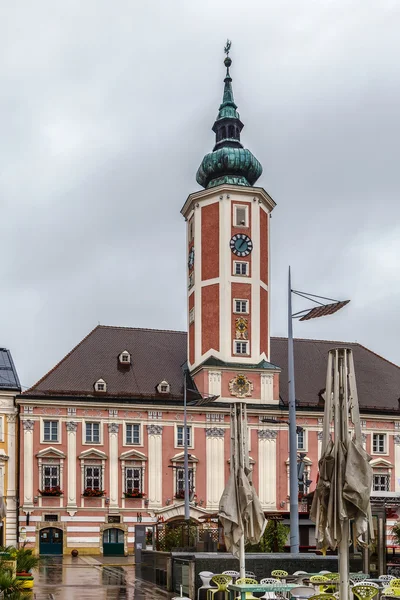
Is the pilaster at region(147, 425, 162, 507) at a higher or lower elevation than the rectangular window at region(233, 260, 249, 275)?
lower

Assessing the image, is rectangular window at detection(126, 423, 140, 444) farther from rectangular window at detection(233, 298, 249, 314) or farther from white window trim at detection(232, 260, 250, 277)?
white window trim at detection(232, 260, 250, 277)

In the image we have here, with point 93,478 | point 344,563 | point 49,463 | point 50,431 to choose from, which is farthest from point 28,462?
point 344,563

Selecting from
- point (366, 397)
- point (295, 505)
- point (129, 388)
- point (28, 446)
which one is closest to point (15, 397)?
point (28, 446)

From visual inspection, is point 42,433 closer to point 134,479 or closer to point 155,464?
point 134,479

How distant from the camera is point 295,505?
2542 cm

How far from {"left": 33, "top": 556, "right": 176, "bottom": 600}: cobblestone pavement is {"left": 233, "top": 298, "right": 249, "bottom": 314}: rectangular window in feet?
80.1

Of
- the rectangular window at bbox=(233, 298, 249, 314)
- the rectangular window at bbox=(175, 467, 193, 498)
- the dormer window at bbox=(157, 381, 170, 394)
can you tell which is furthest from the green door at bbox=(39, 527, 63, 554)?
the rectangular window at bbox=(233, 298, 249, 314)

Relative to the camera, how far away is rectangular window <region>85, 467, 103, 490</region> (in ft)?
189

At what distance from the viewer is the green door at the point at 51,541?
56.0 metres

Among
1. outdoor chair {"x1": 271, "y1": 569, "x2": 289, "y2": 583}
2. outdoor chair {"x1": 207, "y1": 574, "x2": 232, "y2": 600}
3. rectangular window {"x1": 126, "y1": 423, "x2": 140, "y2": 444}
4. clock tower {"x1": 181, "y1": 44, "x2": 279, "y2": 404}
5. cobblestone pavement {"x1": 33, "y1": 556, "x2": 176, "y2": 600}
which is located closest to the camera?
outdoor chair {"x1": 207, "y1": 574, "x2": 232, "y2": 600}

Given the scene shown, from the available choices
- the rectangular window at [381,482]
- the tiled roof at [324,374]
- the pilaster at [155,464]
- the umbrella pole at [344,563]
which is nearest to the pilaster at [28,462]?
the pilaster at [155,464]

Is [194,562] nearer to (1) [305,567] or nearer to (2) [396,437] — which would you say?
(1) [305,567]

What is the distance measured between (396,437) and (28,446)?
2557cm

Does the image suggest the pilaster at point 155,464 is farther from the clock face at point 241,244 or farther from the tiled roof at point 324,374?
the clock face at point 241,244
